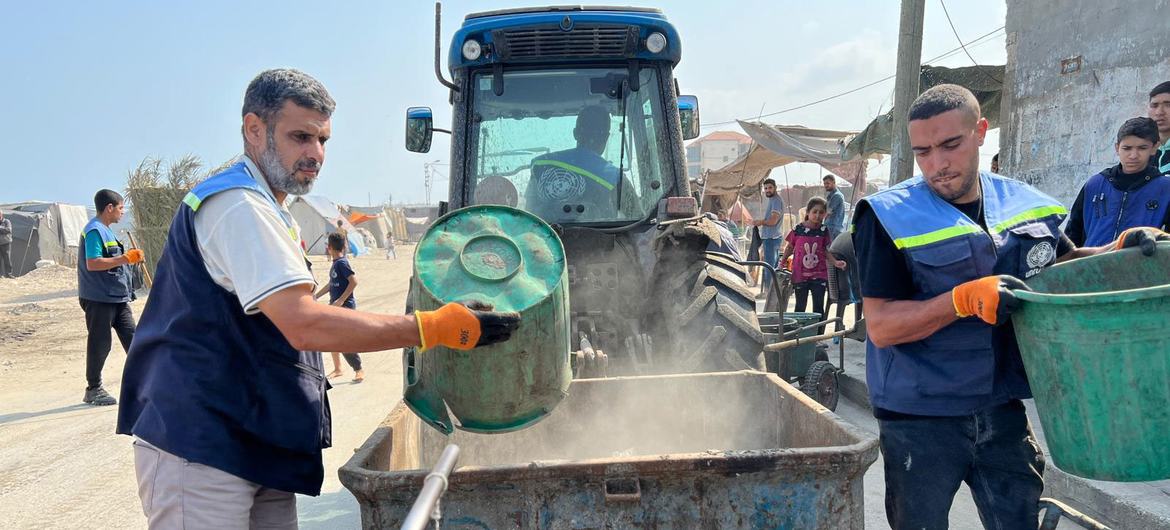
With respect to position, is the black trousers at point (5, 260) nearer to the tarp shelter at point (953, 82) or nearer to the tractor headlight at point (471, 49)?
the tractor headlight at point (471, 49)

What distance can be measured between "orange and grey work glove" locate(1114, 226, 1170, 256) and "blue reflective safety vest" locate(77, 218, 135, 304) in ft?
23.2

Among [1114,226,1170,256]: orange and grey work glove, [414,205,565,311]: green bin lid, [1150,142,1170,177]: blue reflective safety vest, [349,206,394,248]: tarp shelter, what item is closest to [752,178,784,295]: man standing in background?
[1150,142,1170,177]: blue reflective safety vest

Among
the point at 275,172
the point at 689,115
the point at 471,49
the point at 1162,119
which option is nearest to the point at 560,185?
the point at 471,49

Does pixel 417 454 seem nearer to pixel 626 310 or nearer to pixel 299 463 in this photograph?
pixel 299 463

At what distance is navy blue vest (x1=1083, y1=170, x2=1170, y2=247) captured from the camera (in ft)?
12.4

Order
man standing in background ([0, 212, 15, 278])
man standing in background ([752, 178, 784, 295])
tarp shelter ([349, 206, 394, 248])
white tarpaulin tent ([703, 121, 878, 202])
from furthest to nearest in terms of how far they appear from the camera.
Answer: tarp shelter ([349, 206, 394, 248]) < man standing in background ([0, 212, 15, 278]) < white tarpaulin tent ([703, 121, 878, 202]) < man standing in background ([752, 178, 784, 295])

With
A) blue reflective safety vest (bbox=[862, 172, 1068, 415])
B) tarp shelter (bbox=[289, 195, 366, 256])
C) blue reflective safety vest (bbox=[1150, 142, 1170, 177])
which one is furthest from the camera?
tarp shelter (bbox=[289, 195, 366, 256])

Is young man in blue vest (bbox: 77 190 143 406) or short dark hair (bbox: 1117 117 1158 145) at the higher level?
short dark hair (bbox: 1117 117 1158 145)

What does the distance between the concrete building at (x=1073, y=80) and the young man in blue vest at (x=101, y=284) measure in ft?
28.9

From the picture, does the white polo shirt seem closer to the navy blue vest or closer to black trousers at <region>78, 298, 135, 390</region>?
the navy blue vest

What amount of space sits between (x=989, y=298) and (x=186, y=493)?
210 cm

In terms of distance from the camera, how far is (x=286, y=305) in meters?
1.76

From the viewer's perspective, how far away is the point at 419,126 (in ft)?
15.2

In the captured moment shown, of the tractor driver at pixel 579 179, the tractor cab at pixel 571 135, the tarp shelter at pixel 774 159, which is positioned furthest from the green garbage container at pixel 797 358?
the tarp shelter at pixel 774 159
